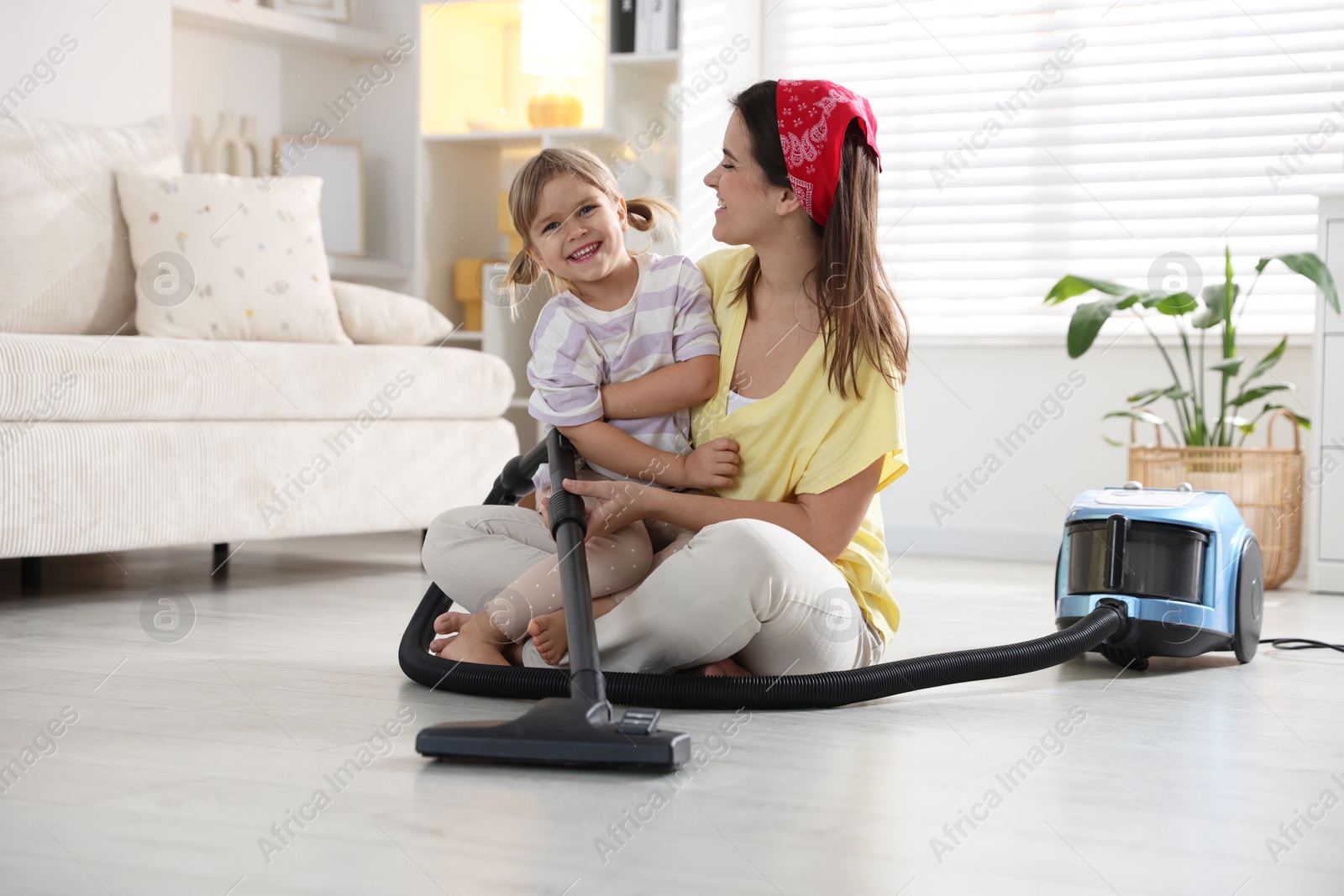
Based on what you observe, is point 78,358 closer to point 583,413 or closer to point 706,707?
point 583,413

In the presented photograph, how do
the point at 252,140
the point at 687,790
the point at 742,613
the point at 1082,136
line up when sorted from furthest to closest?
1. the point at 252,140
2. the point at 1082,136
3. the point at 742,613
4. the point at 687,790

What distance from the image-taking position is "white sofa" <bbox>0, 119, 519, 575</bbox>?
6.84ft

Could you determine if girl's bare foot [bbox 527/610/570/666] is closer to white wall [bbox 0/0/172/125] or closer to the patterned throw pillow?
the patterned throw pillow

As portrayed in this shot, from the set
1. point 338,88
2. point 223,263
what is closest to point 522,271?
point 223,263

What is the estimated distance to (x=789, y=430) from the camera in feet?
4.85

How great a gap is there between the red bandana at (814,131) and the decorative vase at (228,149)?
2.36 m

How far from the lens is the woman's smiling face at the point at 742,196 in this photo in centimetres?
148

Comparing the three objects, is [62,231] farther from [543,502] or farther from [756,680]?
[756,680]

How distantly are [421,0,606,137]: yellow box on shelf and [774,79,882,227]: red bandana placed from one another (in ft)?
6.55

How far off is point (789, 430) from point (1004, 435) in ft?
6.46

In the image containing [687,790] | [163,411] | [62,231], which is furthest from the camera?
[62,231]

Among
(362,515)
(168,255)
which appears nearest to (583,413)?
(362,515)

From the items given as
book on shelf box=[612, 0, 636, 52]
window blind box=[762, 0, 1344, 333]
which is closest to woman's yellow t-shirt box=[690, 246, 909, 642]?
window blind box=[762, 0, 1344, 333]

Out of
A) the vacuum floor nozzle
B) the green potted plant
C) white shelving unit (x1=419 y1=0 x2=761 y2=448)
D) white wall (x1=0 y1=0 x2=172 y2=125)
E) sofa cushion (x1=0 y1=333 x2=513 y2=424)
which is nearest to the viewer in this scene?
the vacuum floor nozzle
